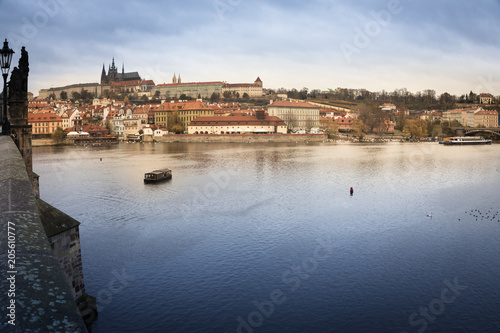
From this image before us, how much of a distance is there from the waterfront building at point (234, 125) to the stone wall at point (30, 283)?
256 feet

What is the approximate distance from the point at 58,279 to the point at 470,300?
9.94 meters

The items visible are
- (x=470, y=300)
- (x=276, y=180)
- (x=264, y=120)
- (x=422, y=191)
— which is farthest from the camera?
(x=264, y=120)

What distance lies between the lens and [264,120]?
82500mm

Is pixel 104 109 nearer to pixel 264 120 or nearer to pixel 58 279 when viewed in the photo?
pixel 264 120

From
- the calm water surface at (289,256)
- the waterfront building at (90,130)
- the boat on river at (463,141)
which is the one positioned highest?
the waterfront building at (90,130)

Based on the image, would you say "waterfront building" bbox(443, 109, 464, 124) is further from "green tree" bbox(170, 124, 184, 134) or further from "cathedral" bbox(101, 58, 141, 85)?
"cathedral" bbox(101, 58, 141, 85)

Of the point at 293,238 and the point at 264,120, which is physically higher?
the point at 264,120

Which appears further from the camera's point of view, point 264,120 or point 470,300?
point 264,120

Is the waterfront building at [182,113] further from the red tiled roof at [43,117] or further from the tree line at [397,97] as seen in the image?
the tree line at [397,97]

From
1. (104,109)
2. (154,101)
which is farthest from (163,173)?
(154,101)

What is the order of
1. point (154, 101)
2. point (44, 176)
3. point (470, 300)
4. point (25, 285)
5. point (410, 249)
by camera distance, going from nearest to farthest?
point (25, 285), point (470, 300), point (410, 249), point (44, 176), point (154, 101)

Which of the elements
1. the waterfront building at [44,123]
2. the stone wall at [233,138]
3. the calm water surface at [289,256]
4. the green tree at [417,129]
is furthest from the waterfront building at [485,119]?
the waterfront building at [44,123]

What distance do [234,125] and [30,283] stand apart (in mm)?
79451

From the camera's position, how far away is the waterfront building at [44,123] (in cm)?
7462
